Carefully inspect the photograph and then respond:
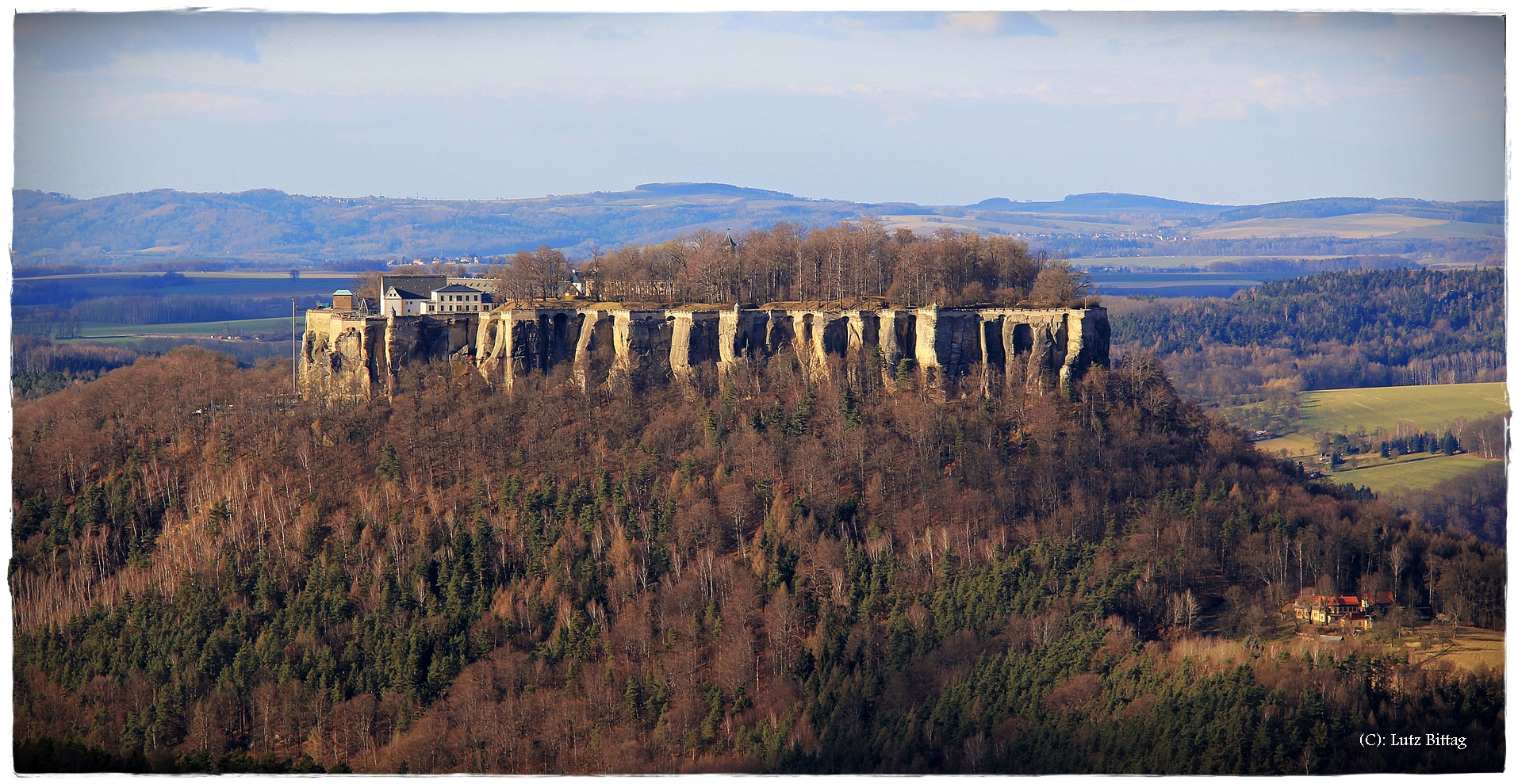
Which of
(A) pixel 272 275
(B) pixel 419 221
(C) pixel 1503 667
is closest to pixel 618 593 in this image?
(C) pixel 1503 667

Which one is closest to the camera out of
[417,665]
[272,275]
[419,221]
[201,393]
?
[417,665]

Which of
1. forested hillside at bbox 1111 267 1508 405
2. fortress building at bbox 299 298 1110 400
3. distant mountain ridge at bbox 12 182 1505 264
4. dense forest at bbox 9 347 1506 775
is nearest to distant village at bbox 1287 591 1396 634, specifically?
dense forest at bbox 9 347 1506 775

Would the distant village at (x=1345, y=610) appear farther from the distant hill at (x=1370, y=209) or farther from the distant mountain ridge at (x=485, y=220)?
the distant mountain ridge at (x=485, y=220)

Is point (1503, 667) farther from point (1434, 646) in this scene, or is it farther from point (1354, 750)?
point (1354, 750)

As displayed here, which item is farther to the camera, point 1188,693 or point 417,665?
point 417,665

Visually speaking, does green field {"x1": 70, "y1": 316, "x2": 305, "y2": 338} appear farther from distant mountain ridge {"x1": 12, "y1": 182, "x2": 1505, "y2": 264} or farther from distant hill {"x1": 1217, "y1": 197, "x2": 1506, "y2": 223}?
distant hill {"x1": 1217, "y1": 197, "x2": 1506, "y2": 223}

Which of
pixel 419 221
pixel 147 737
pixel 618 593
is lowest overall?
pixel 147 737
